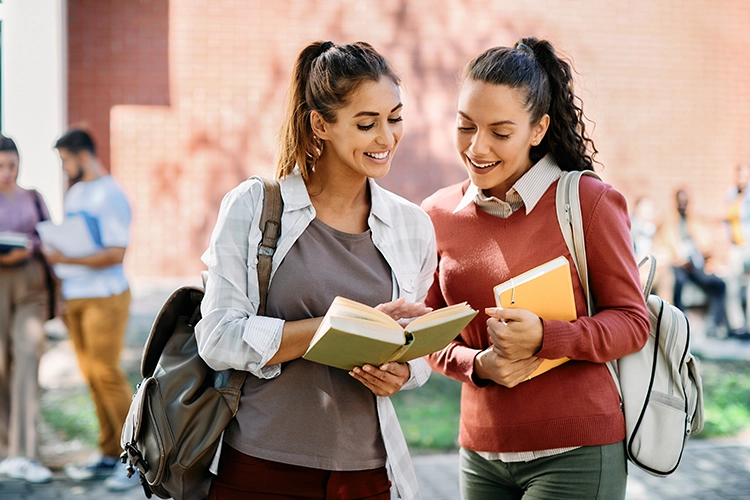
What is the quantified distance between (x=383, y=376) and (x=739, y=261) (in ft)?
22.1

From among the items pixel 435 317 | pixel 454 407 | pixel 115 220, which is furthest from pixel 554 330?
pixel 454 407

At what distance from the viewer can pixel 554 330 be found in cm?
226

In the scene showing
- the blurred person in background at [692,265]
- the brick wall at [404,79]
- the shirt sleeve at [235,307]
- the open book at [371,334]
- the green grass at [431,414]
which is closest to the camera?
the open book at [371,334]

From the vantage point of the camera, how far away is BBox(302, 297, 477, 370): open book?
190 cm

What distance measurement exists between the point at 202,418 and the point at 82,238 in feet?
13.0

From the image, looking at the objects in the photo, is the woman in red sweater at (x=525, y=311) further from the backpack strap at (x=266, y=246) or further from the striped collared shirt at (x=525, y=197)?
the backpack strap at (x=266, y=246)

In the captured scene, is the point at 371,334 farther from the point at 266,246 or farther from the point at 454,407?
the point at 454,407

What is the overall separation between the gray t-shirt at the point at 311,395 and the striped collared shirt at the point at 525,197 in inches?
18.2

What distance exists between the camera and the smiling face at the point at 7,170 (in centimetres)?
575

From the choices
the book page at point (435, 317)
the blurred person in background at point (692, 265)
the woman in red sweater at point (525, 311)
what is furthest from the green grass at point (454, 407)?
the book page at point (435, 317)

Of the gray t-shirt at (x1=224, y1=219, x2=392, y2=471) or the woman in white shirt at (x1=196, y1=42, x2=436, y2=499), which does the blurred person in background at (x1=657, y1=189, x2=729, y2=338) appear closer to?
the woman in white shirt at (x1=196, y1=42, x2=436, y2=499)

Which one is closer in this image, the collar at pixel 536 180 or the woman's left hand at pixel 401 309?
the woman's left hand at pixel 401 309

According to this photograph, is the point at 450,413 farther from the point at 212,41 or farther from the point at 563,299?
the point at 563,299

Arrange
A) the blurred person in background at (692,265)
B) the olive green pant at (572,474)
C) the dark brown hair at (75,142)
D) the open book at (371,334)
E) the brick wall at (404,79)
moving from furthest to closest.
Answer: the blurred person in background at (692,265) → the brick wall at (404,79) → the dark brown hair at (75,142) → the olive green pant at (572,474) → the open book at (371,334)
